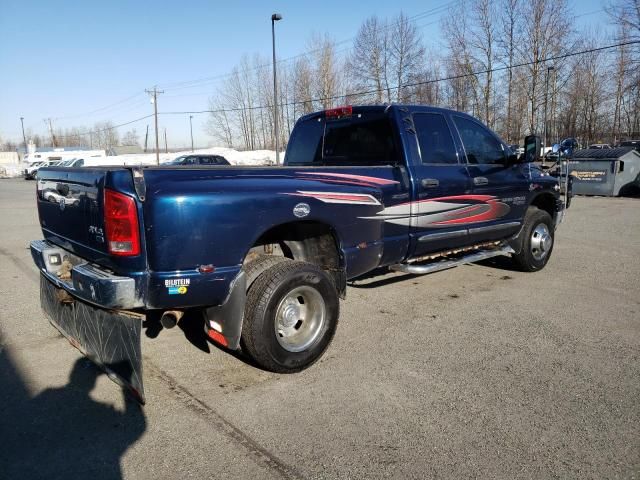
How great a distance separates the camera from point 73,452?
2.71 meters

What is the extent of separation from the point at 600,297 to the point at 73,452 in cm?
527

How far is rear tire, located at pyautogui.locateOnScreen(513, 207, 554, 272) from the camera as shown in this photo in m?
6.38

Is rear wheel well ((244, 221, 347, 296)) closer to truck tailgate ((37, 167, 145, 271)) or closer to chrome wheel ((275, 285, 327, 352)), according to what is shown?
chrome wheel ((275, 285, 327, 352))

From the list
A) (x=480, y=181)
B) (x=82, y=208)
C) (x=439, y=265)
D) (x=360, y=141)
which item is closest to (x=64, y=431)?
(x=82, y=208)

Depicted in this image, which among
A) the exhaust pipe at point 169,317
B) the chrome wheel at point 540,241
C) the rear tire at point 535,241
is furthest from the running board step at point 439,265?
the exhaust pipe at point 169,317

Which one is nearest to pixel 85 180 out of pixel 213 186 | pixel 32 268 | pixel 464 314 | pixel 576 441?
pixel 213 186

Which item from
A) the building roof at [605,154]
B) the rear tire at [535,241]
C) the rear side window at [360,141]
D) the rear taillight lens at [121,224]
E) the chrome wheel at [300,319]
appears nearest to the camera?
the rear taillight lens at [121,224]

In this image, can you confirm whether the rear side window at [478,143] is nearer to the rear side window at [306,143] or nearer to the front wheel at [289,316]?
the rear side window at [306,143]

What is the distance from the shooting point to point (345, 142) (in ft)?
17.2

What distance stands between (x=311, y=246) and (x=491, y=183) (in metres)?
2.55

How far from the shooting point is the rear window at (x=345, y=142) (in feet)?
15.9

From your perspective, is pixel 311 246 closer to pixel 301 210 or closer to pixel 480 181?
pixel 301 210

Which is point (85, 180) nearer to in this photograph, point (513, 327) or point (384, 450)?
point (384, 450)

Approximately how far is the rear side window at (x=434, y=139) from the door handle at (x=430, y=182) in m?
0.21
